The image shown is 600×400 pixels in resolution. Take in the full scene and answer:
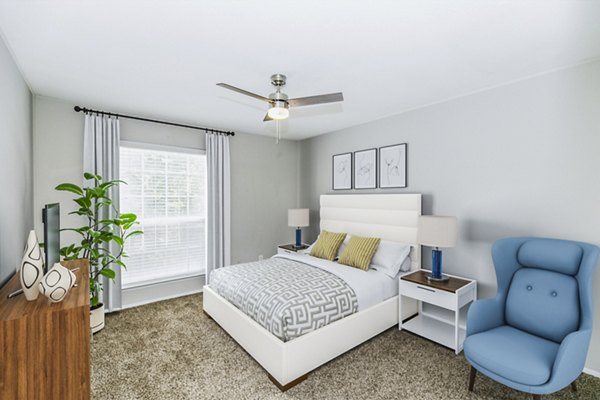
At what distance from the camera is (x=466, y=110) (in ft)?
10.2

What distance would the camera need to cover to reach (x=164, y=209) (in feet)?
13.3

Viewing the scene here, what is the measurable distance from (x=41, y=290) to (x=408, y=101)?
3519mm

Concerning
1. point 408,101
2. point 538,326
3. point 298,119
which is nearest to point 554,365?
point 538,326

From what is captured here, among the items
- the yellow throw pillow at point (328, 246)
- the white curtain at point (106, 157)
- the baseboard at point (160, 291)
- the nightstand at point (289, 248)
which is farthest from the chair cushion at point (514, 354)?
the white curtain at point (106, 157)

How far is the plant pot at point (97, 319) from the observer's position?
9.96 feet

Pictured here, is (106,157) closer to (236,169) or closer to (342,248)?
(236,169)

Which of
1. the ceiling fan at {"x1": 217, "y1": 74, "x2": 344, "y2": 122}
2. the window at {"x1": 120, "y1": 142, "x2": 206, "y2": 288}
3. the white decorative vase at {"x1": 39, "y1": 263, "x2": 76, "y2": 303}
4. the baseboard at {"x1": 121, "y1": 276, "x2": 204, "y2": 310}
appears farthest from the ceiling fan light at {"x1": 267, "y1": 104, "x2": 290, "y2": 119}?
the baseboard at {"x1": 121, "y1": 276, "x2": 204, "y2": 310}

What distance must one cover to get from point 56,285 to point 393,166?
3549 mm

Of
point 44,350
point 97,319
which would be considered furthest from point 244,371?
point 97,319

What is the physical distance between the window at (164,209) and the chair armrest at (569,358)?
4038 millimetres

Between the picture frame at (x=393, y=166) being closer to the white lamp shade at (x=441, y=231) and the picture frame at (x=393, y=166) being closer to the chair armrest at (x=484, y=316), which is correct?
the white lamp shade at (x=441, y=231)

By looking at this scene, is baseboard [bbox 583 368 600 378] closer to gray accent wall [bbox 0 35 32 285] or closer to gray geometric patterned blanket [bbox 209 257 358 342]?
gray geometric patterned blanket [bbox 209 257 358 342]

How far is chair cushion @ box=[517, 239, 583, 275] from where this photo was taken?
6.97ft

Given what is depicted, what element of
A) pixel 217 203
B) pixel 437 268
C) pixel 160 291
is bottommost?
pixel 160 291
